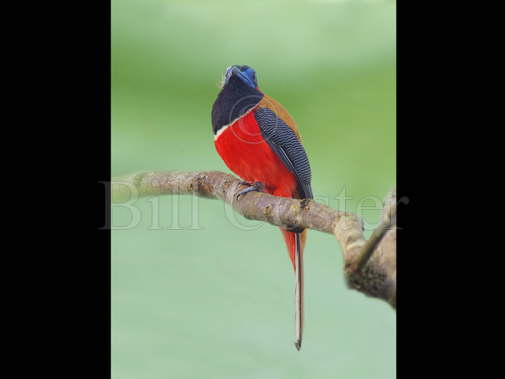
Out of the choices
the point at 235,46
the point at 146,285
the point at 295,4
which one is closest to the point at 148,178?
the point at 146,285

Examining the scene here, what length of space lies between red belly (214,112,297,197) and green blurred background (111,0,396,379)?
157mm

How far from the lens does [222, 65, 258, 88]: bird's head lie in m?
2.93

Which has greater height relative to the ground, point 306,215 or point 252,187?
point 252,187

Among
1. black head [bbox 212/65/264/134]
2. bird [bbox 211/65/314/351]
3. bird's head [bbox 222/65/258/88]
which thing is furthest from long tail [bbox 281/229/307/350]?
bird's head [bbox 222/65/258/88]

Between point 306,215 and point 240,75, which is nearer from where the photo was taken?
point 306,215

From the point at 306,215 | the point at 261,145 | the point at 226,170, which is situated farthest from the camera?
the point at 226,170

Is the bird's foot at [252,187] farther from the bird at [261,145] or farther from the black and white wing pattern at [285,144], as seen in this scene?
the black and white wing pattern at [285,144]

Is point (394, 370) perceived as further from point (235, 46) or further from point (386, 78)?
point (235, 46)

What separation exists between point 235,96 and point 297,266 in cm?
93

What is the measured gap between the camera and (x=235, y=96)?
9.50 feet

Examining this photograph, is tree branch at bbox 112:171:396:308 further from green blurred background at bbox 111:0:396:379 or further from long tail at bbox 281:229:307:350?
long tail at bbox 281:229:307:350

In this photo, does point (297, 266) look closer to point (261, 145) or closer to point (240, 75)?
point (261, 145)

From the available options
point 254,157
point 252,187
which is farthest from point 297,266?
point 254,157

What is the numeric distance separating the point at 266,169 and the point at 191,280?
69 centimetres
